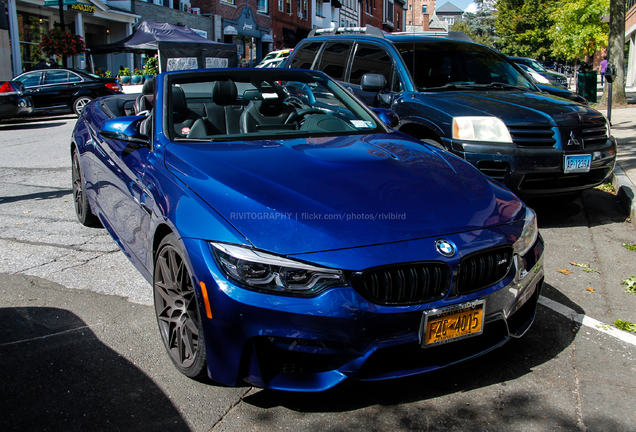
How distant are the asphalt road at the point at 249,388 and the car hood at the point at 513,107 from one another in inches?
55.1

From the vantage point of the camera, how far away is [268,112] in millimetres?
4242

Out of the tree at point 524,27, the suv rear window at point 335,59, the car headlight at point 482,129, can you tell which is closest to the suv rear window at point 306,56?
the suv rear window at point 335,59

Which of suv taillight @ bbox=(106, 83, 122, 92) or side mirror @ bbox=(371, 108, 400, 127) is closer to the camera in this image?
side mirror @ bbox=(371, 108, 400, 127)

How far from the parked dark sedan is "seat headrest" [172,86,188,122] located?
50.8 ft

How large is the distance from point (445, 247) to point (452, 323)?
13.0 inches

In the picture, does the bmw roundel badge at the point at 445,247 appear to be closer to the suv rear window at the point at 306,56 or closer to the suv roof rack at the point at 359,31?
the suv roof rack at the point at 359,31

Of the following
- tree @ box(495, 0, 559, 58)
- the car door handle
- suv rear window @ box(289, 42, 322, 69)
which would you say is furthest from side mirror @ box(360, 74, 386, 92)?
tree @ box(495, 0, 559, 58)

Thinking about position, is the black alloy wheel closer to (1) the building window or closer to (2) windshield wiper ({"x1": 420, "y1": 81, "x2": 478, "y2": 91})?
(2) windshield wiper ({"x1": 420, "y1": 81, "x2": 478, "y2": 91})

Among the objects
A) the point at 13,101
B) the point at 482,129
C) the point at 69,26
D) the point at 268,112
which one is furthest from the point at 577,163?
the point at 69,26

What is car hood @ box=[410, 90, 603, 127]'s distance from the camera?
5309 mm

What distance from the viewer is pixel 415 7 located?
114 meters

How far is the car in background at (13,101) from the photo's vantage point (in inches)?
596

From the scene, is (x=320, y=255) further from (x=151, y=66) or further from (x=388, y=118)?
(x=151, y=66)

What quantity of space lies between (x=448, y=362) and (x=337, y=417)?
1.83 feet
